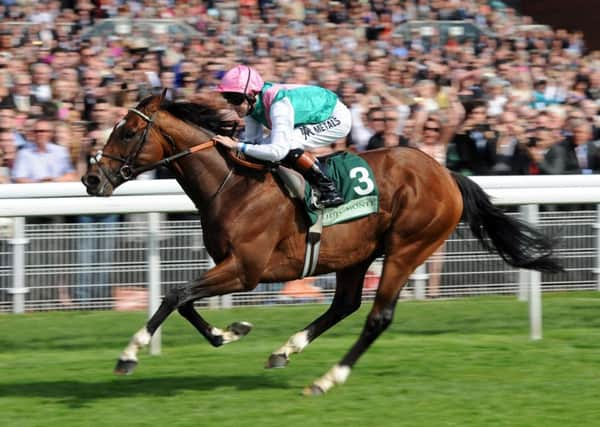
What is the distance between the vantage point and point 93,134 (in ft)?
28.8

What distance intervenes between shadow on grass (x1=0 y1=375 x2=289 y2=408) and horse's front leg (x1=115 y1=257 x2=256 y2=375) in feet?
0.76

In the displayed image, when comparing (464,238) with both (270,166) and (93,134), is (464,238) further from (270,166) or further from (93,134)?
(93,134)

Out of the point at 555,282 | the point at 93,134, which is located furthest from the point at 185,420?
the point at 93,134

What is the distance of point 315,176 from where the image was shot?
5.70 metres

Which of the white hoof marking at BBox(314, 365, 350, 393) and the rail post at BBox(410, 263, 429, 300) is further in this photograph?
the rail post at BBox(410, 263, 429, 300)

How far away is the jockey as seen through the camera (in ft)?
18.2

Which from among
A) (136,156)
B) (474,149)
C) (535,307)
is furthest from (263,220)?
(474,149)

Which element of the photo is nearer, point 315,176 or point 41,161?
point 315,176

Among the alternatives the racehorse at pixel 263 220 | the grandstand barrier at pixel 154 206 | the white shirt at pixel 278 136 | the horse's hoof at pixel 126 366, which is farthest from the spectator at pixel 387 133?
the horse's hoof at pixel 126 366

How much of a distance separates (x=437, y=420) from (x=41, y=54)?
7834mm

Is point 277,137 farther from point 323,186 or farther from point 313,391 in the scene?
point 313,391

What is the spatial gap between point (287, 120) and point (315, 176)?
0.34m

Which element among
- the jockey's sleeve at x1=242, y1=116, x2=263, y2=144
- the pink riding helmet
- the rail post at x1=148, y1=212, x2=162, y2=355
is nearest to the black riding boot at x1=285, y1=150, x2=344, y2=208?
the jockey's sleeve at x1=242, y1=116, x2=263, y2=144

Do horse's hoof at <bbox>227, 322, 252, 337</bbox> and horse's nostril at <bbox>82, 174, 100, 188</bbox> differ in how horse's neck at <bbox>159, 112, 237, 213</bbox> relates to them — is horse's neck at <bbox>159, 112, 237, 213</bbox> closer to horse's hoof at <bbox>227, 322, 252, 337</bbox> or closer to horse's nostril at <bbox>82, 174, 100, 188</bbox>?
horse's nostril at <bbox>82, 174, 100, 188</bbox>
